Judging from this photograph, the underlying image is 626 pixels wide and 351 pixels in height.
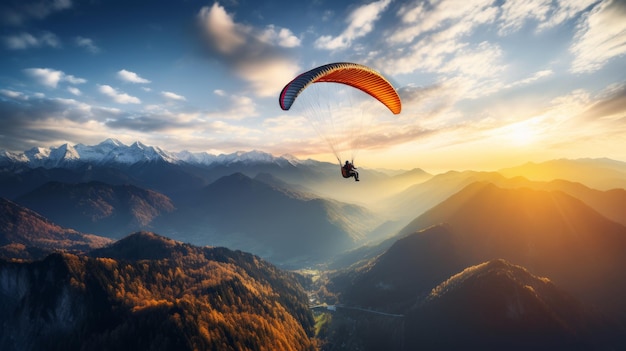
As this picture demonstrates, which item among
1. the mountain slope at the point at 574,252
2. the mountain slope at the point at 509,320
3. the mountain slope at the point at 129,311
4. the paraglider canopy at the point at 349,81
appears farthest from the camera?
the mountain slope at the point at 574,252

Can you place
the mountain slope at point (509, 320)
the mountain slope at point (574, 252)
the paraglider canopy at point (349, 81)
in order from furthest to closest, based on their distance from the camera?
the mountain slope at point (574, 252) → the mountain slope at point (509, 320) → the paraglider canopy at point (349, 81)

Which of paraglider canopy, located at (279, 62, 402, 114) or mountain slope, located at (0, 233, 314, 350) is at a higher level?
paraglider canopy, located at (279, 62, 402, 114)

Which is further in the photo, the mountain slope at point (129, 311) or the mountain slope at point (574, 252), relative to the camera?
the mountain slope at point (574, 252)

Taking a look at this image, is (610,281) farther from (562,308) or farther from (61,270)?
(61,270)

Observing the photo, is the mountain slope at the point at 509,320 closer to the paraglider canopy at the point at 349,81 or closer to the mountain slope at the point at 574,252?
the mountain slope at the point at 574,252

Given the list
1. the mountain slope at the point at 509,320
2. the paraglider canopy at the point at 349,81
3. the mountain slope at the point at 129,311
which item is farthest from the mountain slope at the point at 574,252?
the paraglider canopy at the point at 349,81

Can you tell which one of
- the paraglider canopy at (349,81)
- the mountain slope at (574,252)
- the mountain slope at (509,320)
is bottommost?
the mountain slope at (509,320)

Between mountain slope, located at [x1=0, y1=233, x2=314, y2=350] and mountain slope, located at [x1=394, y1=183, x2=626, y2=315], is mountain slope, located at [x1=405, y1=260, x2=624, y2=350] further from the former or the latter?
mountain slope, located at [x1=0, y1=233, x2=314, y2=350]

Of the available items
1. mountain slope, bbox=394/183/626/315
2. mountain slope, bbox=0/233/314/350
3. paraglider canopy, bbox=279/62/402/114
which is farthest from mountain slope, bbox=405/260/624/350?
paraglider canopy, bbox=279/62/402/114

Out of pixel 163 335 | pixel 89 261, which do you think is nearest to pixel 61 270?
pixel 89 261

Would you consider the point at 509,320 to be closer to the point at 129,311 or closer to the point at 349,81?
the point at 349,81
